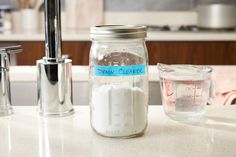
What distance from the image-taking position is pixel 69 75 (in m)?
0.76

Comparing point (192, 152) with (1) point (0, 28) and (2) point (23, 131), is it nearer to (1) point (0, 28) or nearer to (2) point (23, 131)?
(2) point (23, 131)

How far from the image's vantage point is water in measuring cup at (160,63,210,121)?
74 cm

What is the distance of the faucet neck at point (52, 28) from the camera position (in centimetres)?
73

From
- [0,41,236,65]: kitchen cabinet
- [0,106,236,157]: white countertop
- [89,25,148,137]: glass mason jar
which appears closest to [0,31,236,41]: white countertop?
[0,41,236,65]: kitchen cabinet

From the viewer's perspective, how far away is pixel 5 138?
2.11ft

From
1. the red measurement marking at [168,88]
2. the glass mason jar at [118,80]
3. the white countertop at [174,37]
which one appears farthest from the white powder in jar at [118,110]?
the white countertop at [174,37]

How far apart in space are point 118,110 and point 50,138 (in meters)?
0.11

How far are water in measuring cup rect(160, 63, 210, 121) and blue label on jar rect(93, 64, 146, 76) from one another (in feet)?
0.39

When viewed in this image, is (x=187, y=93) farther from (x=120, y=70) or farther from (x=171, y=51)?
(x=171, y=51)

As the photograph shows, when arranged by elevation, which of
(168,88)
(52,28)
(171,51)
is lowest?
(171,51)

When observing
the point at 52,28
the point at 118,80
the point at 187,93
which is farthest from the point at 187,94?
the point at 52,28

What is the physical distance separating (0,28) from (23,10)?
0.19m

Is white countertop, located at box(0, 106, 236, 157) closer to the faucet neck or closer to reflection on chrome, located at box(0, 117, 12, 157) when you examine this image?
reflection on chrome, located at box(0, 117, 12, 157)

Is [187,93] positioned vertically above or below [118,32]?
below
